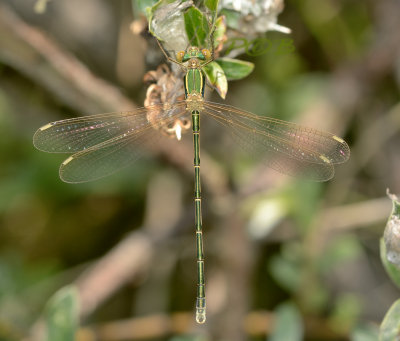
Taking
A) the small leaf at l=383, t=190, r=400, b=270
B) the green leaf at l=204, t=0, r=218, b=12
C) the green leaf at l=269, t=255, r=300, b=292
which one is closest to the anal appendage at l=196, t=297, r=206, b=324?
the green leaf at l=269, t=255, r=300, b=292

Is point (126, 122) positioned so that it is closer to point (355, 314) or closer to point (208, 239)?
point (208, 239)

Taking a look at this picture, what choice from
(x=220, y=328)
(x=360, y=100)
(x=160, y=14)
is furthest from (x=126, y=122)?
(x=360, y=100)

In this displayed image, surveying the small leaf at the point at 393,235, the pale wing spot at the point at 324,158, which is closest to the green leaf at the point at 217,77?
the small leaf at the point at 393,235

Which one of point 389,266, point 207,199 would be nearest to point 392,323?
point 389,266

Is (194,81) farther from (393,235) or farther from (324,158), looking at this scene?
(393,235)

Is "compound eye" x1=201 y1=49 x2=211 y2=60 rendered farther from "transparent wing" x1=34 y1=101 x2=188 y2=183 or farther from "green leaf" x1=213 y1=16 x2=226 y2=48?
"transparent wing" x1=34 y1=101 x2=188 y2=183

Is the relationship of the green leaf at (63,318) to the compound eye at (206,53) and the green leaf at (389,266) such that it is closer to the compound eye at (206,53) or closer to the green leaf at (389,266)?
the compound eye at (206,53)
